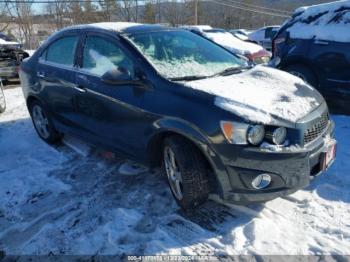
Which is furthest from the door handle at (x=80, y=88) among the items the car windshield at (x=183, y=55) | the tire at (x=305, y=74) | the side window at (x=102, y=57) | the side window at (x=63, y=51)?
the tire at (x=305, y=74)

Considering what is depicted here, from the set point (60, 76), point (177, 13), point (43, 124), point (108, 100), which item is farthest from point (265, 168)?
point (177, 13)

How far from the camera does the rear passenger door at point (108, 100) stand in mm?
3547

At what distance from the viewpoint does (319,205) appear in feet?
11.2

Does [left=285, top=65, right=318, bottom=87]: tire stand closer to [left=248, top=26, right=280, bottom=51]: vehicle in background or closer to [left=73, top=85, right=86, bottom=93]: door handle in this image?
[left=73, top=85, right=86, bottom=93]: door handle

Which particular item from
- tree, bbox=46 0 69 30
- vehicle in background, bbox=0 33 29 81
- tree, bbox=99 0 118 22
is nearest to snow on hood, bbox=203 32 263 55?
vehicle in background, bbox=0 33 29 81

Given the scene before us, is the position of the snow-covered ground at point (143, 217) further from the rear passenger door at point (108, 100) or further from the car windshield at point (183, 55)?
the car windshield at point (183, 55)

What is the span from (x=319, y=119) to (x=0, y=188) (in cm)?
335

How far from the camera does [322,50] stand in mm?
5973

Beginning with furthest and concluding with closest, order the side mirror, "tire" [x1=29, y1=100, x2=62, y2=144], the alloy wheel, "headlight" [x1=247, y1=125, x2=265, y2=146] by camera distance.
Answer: "tire" [x1=29, y1=100, x2=62, y2=144], the side mirror, the alloy wheel, "headlight" [x1=247, y1=125, x2=265, y2=146]

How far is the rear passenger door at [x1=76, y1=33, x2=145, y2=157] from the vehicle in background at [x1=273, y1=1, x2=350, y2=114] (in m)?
3.23

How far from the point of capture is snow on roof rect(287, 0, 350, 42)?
587cm

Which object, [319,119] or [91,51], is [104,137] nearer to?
[91,51]

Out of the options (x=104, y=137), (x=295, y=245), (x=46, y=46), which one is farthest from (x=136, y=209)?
(x=46, y=46)

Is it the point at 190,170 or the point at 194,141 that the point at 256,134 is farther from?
the point at 190,170
